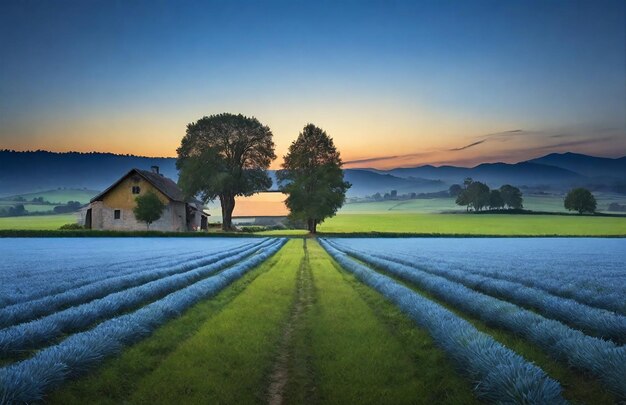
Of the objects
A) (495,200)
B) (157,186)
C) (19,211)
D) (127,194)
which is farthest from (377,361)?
(19,211)

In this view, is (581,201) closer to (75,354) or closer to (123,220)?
(123,220)

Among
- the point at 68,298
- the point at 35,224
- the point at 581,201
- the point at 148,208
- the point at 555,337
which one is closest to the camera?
the point at 555,337

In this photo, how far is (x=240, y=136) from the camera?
7125 centimetres

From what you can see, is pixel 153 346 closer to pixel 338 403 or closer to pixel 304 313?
pixel 338 403

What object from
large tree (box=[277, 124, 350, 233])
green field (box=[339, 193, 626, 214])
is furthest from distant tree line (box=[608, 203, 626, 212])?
large tree (box=[277, 124, 350, 233])

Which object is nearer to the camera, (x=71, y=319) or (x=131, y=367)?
(x=131, y=367)

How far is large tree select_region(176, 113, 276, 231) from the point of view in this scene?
68.2m

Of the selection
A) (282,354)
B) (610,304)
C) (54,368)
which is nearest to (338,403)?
(282,354)

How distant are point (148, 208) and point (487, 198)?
3755 inches

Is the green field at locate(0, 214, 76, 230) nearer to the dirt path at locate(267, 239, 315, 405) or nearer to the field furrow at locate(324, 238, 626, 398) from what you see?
the dirt path at locate(267, 239, 315, 405)

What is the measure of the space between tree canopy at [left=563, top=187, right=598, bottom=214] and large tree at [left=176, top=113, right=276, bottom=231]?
8255cm

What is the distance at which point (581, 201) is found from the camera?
362 feet

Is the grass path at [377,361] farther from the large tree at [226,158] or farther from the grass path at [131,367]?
the large tree at [226,158]

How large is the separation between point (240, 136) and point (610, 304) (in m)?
64.7
